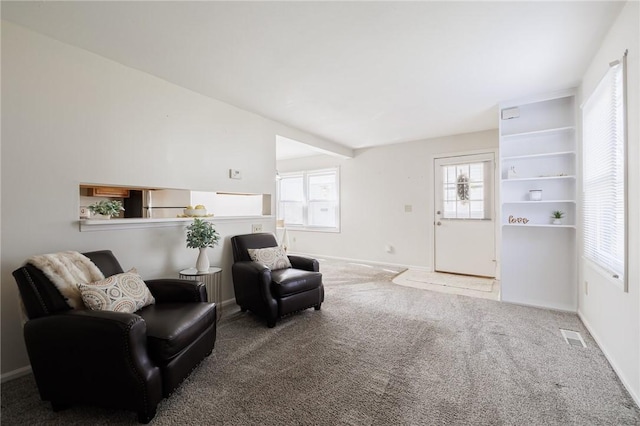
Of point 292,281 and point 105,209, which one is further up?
point 105,209

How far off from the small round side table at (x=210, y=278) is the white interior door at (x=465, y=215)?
3840 mm

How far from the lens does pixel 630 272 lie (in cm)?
185

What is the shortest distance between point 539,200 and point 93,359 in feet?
14.2

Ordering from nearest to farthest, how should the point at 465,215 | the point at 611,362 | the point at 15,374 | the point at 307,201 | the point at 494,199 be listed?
the point at 15,374, the point at 611,362, the point at 494,199, the point at 465,215, the point at 307,201

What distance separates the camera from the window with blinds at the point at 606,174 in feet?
6.63

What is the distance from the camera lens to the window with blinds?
6.63 feet

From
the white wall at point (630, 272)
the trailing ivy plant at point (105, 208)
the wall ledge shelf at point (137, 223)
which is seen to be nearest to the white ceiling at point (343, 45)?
the white wall at point (630, 272)

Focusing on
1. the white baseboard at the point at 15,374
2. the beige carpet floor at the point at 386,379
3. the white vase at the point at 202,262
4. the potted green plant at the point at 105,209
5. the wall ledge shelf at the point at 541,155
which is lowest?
the beige carpet floor at the point at 386,379

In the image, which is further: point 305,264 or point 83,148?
point 305,264

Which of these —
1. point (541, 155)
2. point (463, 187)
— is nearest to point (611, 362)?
point (541, 155)

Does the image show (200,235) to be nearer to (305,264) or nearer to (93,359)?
(305,264)

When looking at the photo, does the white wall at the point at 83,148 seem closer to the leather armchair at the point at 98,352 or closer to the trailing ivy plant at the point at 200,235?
the trailing ivy plant at the point at 200,235

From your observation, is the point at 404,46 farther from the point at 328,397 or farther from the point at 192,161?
the point at 328,397

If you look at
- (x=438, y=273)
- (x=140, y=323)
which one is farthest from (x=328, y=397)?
(x=438, y=273)
